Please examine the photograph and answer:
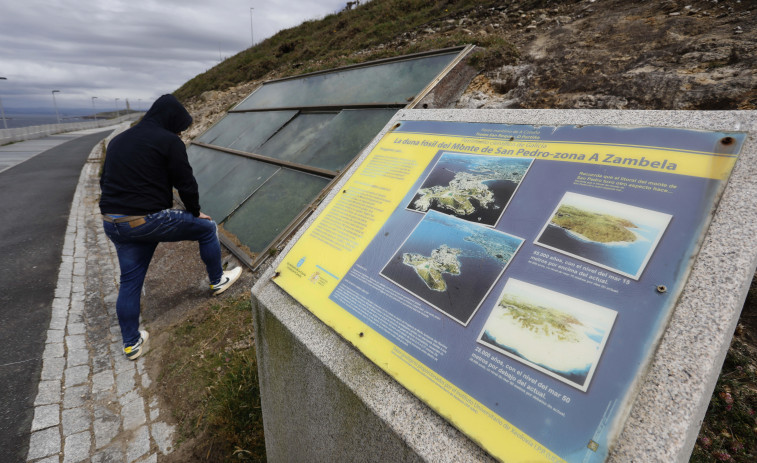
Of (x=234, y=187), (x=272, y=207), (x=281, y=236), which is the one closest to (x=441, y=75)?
(x=272, y=207)

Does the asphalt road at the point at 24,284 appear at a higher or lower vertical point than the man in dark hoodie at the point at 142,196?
lower

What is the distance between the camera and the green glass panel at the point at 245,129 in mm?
6016

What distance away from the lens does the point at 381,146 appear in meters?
2.46

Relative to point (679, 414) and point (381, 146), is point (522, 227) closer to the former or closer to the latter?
point (679, 414)

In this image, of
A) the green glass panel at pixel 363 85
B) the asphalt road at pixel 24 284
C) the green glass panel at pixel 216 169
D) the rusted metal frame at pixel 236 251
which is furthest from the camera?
the green glass panel at pixel 216 169

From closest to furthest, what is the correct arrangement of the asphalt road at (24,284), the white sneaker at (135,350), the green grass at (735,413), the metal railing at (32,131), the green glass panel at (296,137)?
the green grass at (735,413), the asphalt road at (24,284), the white sneaker at (135,350), the green glass panel at (296,137), the metal railing at (32,131)

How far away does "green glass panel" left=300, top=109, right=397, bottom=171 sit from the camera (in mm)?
4250

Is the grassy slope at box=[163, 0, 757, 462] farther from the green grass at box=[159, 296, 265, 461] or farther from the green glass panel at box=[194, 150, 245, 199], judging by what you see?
the green glass panel at box=[194, 150, 245, 199]

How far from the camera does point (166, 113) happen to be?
10.8ft

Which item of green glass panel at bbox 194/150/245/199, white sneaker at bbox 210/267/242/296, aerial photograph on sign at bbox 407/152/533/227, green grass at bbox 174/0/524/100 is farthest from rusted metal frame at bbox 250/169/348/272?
green grass at bbox 174/0/524/100

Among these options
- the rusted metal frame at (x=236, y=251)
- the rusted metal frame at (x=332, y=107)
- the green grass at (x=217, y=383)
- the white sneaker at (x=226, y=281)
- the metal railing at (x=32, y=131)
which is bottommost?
the metal railing at (x=32, y=131)

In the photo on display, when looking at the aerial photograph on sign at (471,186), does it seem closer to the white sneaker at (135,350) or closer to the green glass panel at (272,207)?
the green glass panel at (272,207)

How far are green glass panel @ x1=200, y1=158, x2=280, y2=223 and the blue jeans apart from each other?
1306 millimetres

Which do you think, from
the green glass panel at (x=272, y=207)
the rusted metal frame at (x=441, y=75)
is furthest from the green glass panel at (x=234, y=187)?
the rusted metal frame at (x=441, y=75)
